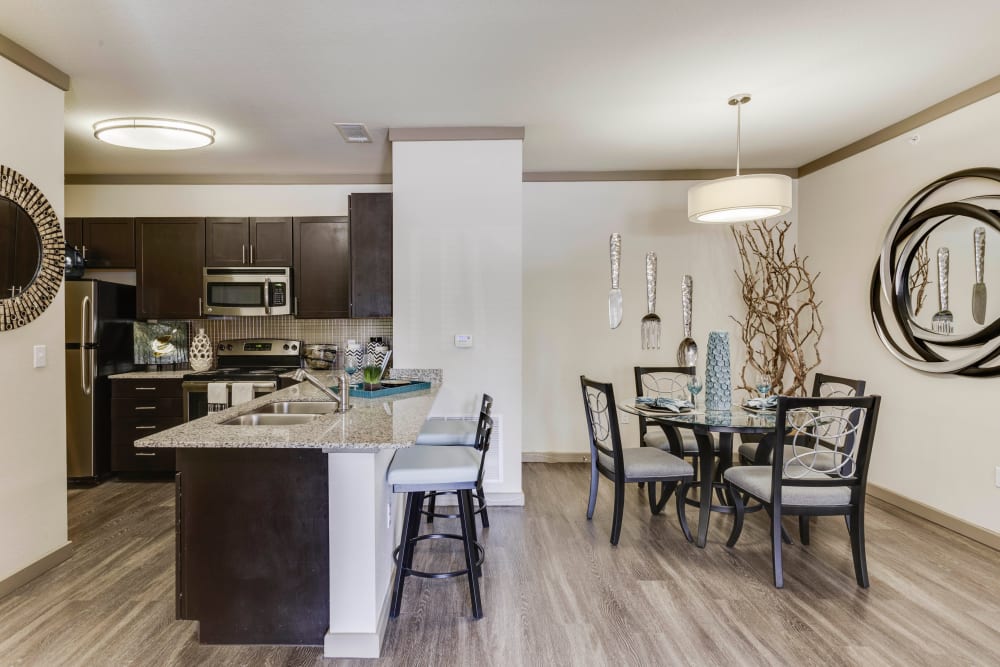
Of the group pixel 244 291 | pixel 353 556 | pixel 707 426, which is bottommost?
pixel 353 556

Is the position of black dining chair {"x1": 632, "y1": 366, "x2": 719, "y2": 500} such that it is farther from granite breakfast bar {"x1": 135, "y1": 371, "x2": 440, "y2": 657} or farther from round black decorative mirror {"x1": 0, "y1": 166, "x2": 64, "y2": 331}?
round black decorative mirror {"x1": 0, "y1": 166, "x2": 64, "y2": 331}

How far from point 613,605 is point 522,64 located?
270 cm

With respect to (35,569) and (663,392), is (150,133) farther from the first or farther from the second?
(663,392)

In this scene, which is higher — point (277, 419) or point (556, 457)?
point (277, 419)

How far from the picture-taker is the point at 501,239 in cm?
372

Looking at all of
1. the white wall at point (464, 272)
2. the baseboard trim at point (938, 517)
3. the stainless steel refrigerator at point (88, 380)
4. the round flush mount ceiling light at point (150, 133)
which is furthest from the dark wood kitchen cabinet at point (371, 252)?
the baseboard trim at point (938, 517)

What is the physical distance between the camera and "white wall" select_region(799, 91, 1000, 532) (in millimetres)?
3062

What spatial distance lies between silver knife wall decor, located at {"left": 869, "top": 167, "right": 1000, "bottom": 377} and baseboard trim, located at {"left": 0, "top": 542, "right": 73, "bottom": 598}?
16.8 feet

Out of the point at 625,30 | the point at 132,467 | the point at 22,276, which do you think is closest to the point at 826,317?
the point at 625,30

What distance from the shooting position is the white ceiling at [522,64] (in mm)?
2320

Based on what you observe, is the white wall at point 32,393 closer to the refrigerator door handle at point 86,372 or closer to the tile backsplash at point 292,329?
the refrigerator door handle at point 86,372

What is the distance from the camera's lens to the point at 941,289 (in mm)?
3291

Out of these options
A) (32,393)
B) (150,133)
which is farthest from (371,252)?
(32,393)

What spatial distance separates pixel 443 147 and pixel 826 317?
337 centimetres
